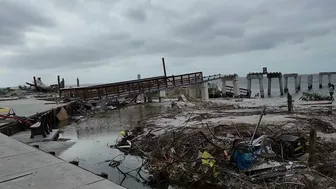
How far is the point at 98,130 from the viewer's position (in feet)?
50.8

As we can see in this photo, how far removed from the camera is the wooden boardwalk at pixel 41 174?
4.53 meters

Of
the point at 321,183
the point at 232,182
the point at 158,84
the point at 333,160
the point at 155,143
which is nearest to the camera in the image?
the point at 321,183

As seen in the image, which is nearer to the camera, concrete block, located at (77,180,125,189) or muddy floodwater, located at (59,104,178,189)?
concrete block, located at (77,180,125,189)

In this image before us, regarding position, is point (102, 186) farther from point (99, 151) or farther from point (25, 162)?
point (99, 151)

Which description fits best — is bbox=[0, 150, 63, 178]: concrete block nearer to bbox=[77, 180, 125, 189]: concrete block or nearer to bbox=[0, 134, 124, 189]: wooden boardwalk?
bbox=[0, 134, 124, 189]: wooden boardwalk

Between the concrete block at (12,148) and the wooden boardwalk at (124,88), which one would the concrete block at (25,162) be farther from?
the wooden boardwalk at (124,88)

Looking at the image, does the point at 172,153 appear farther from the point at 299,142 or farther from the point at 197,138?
the point at 299,142

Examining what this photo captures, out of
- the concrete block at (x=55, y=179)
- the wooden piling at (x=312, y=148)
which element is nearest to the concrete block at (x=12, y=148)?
the concrete block at (x=55, y=179)

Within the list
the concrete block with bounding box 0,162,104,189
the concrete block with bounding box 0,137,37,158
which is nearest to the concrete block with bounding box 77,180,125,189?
the concrete block with bounding box 0,162,104,189

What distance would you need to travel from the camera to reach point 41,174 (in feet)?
16.7

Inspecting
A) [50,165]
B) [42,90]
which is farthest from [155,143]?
[42,90]

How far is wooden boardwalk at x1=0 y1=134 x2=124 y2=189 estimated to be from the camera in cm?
453

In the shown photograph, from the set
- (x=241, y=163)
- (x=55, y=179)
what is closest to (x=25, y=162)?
(x=55, y=179)

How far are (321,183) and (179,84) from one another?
1029 inches
